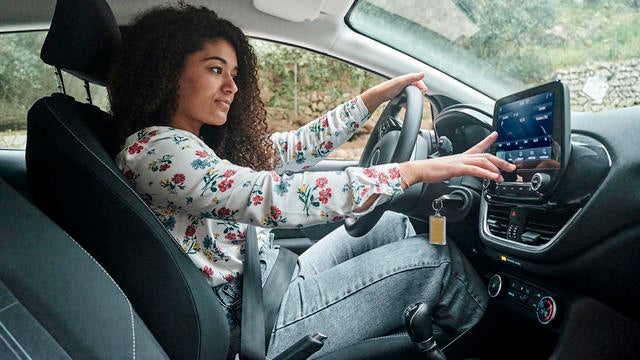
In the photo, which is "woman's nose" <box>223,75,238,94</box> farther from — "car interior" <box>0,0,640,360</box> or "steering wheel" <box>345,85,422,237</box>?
"steering wheel" <box>345,85,422,237</box>

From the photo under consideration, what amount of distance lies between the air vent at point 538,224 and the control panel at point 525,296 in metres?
0.12

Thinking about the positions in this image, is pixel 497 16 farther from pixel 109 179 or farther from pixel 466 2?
pixel 109 179

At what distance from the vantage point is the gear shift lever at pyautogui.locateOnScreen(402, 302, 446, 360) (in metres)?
0.96

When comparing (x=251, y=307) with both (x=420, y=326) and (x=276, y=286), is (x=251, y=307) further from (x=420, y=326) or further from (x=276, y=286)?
(x=420, y=326)

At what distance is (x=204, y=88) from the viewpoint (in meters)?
1.13

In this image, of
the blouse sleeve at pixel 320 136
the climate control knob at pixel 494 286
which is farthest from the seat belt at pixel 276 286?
the climate control knob at pixel 494 286

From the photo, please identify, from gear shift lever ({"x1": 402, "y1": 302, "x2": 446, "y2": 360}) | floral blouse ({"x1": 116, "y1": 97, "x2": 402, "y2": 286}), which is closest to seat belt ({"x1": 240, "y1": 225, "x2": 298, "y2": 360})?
floral blouse ({"x1": 116, "y1": 97, "x2": 402, "y2": 286})

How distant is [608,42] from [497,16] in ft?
1.24

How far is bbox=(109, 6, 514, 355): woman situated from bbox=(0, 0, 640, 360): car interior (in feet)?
0.20

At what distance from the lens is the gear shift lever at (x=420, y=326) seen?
3.14ft

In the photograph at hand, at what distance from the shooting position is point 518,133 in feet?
3.46

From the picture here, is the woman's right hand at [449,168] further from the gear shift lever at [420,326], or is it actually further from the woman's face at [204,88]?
the woman's face at [204,88]

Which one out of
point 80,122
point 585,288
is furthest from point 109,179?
point 585,288

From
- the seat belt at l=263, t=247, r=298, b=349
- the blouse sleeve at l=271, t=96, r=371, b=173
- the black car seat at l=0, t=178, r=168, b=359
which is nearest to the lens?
the black car seat at l=0, t=178, r=168, b=359
